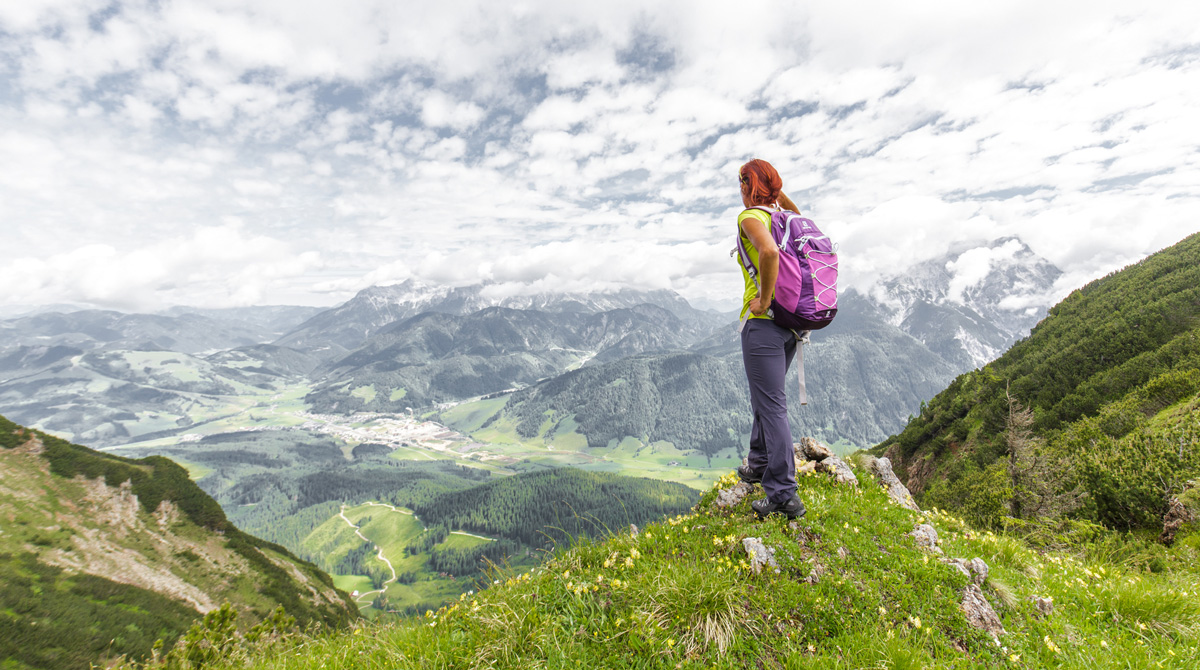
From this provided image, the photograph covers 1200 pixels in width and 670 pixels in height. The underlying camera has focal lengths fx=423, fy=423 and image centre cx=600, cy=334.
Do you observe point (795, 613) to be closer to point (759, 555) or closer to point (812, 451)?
point (759, 555)

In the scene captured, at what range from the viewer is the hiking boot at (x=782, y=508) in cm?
597

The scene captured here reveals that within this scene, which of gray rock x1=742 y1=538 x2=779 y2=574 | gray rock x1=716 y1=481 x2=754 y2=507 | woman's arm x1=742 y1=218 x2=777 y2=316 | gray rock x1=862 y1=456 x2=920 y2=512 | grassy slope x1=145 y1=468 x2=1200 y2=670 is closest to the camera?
grassy slope x1=145 y1=468 x2=1200 y2=670

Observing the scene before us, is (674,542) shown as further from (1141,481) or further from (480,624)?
(1141,481)

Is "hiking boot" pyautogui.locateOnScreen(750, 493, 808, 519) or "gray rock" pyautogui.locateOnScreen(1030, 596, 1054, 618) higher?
"hiking boot" pyautogui.locateOnScreen(750, 493, 808, 519)

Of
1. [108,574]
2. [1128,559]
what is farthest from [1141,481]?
[108,574]

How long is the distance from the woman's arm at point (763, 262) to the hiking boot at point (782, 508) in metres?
2.73

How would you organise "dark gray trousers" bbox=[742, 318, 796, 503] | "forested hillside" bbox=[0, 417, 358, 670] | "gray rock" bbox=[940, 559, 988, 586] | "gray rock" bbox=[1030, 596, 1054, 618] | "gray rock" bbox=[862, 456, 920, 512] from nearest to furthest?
"gray rock" bbox=[1030, 596, 1054, 618], "gray rock" bbox=[940, 559, 988, 586], "dark gray trousers" bbox=[742, 318, 796, 503], "gray rock" bbox=[862, 456, 920, 512], "forested hillside" bbox=[0, 417, 358, 670]

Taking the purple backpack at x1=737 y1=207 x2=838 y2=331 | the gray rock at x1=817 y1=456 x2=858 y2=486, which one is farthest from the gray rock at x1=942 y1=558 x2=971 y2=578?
the gray rock at x1=817 y1=456 x2=858 y2=486

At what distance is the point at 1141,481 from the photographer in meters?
11.5

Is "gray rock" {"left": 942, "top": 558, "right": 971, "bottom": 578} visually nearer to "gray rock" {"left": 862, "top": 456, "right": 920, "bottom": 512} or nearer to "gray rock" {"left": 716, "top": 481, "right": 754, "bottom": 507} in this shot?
"gray rock" {"left": 716, "top": 481, "right": 754, "bottom": 507}

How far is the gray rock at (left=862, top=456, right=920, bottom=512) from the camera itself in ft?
29.9

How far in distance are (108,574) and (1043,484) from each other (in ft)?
254

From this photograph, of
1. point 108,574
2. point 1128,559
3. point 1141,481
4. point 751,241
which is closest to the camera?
point 751,241

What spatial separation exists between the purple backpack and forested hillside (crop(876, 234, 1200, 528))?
10.1 m
